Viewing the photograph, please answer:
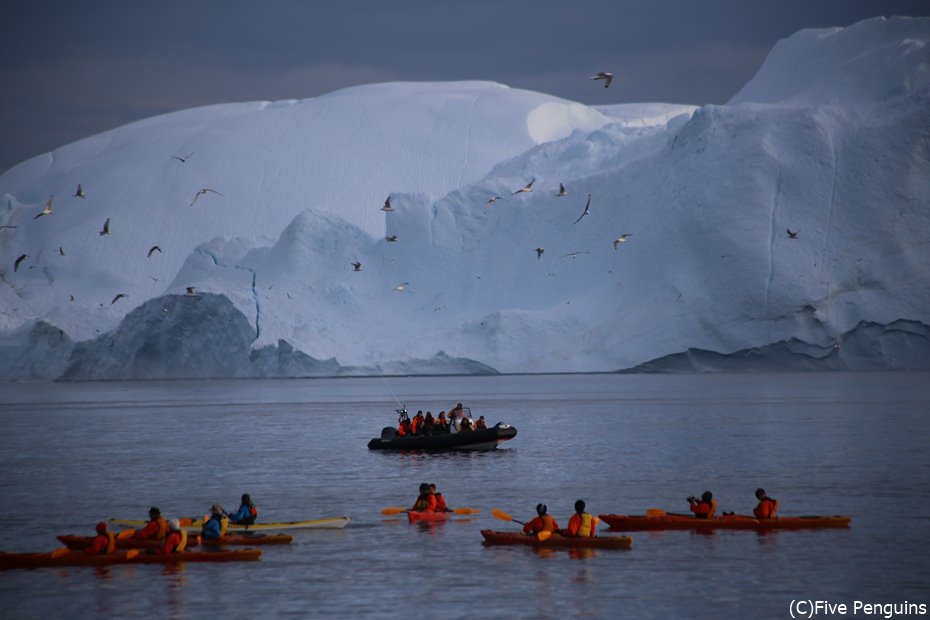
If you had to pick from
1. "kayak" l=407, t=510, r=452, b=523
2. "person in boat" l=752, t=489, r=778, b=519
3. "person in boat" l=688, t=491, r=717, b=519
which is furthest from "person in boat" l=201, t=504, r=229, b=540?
"person in boat" l=752, t=489, r=778, b=519

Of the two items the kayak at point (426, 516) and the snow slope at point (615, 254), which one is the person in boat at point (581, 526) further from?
the snow slope at point (615, 254)

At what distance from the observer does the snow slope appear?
190 feet

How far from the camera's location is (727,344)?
58344mm

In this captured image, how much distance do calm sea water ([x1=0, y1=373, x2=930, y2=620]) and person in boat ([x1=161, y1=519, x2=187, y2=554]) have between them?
0.32 metres

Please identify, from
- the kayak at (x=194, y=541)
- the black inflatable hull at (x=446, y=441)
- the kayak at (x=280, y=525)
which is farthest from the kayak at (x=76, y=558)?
the black inflatable hull at (x=446, y=441)

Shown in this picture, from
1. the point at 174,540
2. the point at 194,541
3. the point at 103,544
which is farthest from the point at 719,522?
the point at 103,544

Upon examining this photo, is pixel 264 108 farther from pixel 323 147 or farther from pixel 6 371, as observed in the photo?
pixel 6 371

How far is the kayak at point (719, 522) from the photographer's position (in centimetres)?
1981

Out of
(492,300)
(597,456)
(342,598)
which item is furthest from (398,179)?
(342,598)

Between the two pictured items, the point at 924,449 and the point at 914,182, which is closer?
the point at 924,449

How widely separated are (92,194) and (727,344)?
53461 millimetres

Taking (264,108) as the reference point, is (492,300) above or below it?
below

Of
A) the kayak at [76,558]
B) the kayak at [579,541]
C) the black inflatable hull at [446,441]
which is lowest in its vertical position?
the kayak at [76,558]

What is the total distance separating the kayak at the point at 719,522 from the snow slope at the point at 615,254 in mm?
37732
